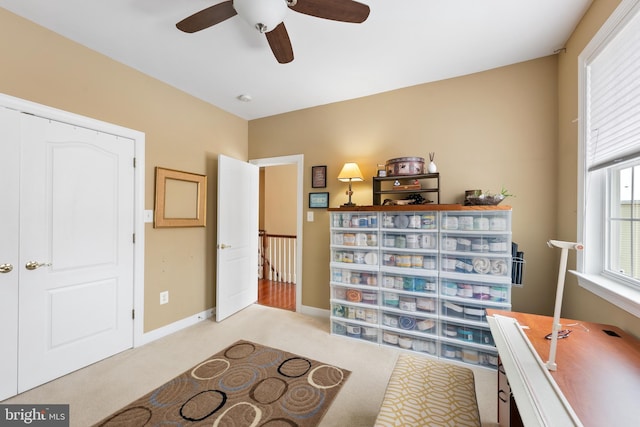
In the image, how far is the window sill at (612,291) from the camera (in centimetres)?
Answer: 124

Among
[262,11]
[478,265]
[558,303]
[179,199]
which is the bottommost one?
[478,265]

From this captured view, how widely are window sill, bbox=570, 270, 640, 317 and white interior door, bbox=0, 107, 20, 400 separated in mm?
3732

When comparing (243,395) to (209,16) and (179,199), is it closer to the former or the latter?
(179,199)

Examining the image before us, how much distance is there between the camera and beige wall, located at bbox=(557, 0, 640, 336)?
5.29ft

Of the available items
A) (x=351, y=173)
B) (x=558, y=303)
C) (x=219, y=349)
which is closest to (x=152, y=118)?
(x=351, y=173)

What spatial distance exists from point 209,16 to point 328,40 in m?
0.93

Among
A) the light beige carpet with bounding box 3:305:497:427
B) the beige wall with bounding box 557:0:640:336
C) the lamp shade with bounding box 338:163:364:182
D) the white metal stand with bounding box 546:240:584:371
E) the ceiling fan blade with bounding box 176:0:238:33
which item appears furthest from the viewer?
the lamp shade with bounding box 338:163:364:182

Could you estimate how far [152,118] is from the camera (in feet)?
8.68

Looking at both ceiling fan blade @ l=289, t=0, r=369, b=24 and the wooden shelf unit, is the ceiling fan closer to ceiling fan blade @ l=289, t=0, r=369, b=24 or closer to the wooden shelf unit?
→ ceiling fan blade @ l=289, t=0, r=369, b=24

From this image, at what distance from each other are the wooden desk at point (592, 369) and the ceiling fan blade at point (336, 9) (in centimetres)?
187

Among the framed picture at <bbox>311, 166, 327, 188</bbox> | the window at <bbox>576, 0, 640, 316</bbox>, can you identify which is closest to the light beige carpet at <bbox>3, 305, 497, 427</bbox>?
the window at <bbox>576, 0, 640, 316</bbox>

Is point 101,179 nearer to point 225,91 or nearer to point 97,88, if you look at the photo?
point 97,88

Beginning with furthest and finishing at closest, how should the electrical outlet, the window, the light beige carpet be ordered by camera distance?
the electrical outlet → the light beige carpet → the window

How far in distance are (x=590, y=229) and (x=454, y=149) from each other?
1251 mm
